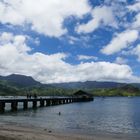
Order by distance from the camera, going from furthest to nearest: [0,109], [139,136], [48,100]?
1. [48,100]
2. [0,109]
3. [139,136]

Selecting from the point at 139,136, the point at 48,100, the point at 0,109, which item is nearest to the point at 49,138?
the point at 139,136

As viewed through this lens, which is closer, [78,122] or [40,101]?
[78,122]

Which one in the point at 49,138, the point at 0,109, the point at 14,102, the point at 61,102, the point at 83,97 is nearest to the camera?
the point at 49,138

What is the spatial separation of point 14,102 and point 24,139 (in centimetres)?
5614

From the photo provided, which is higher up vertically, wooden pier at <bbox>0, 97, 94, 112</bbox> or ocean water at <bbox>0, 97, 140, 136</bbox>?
wooden pier at <bbox>0, 97, 94, 112</bbox>

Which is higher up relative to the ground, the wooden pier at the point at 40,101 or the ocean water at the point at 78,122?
the wooden pier at the point at 40,101

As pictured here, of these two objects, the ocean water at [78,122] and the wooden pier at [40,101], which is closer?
the ocean water at [78,122]

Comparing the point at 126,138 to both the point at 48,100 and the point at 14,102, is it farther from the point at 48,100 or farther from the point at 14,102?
the point at 48,100

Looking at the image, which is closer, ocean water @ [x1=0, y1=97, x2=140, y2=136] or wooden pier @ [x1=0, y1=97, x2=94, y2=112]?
ocean water @ [x1=0, y1=97, x2=140, y2=136]

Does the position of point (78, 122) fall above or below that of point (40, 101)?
below

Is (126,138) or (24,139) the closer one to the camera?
(24,139)

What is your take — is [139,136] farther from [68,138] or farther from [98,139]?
[68,138]

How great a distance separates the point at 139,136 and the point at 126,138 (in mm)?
3533

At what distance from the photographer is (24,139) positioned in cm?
3375
